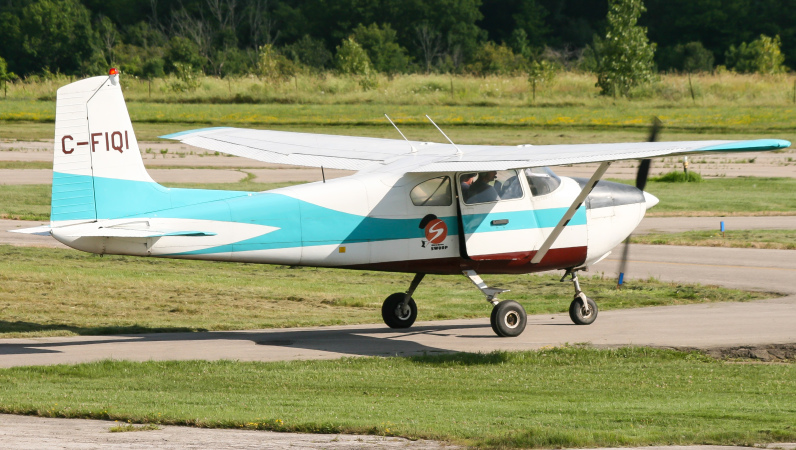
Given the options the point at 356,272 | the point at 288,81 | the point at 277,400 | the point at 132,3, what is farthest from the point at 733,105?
the point at 132,3

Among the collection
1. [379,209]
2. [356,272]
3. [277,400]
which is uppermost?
[379,209]

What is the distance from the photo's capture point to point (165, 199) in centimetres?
1304

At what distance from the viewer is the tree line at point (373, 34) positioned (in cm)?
9994

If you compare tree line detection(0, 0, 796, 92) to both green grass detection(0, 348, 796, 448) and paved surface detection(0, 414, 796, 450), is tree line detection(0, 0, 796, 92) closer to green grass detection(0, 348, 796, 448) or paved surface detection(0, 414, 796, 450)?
green grass detection(0, 348, 796, 448)

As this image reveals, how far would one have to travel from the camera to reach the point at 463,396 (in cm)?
1093

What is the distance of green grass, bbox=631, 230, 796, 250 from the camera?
78.6 ft

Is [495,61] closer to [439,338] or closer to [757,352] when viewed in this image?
[439,338]

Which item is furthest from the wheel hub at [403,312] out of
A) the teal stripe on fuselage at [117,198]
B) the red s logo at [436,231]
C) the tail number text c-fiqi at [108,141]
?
the tail number text c-fiqi at [108,141]

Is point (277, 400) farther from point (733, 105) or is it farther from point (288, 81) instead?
point (288, 81)

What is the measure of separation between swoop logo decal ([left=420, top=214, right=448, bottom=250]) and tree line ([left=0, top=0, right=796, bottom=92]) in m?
73.3

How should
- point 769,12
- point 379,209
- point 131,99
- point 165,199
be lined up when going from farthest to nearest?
point 769,12
point 131,99
point 379,209
point 165,199

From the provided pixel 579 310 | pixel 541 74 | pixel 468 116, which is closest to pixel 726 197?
pixel 579 310

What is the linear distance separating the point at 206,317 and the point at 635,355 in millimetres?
6822

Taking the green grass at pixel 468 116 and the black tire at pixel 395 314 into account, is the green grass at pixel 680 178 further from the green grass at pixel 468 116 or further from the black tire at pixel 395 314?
the black tire at pixel 395 314
